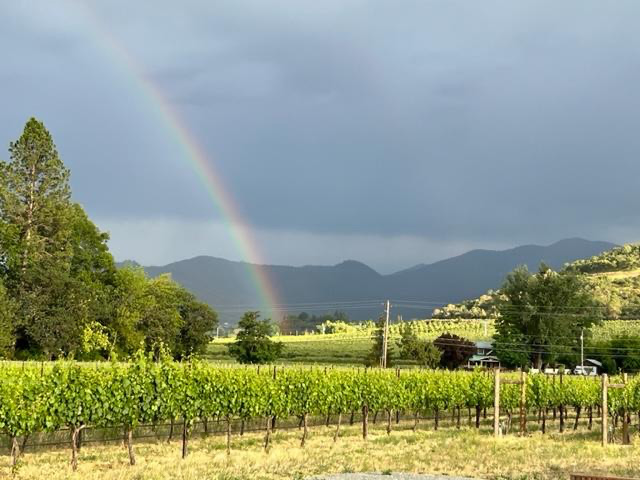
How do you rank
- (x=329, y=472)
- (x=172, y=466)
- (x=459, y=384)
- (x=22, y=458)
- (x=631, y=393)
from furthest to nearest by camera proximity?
(x=459, y=384), (x=631, y=393), (x=22, y=458), (x=172, y=466), (x=329, y=472)

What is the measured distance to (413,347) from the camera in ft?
220

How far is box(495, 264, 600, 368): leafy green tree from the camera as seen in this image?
78.4 m

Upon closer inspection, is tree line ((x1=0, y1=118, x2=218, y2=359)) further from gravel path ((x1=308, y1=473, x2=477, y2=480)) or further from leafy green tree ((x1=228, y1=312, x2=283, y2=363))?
gravel path ((x1=308, y1=473, x2=477, y2=480))

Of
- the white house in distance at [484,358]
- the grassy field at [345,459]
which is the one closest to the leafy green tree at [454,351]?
the white house in distance at [484,358]

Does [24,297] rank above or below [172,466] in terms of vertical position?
above

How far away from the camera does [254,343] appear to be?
63719 mm

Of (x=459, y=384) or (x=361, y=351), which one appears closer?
(x=459, y=384)

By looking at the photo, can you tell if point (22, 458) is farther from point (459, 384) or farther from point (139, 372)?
point (459, 384)

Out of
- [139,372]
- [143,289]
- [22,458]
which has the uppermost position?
[143,289]

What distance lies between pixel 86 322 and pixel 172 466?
143 ft

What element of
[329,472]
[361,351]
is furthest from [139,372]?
[361,351]

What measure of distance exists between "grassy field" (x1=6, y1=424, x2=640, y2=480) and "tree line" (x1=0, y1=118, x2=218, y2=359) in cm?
3344

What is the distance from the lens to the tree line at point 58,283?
179 feet

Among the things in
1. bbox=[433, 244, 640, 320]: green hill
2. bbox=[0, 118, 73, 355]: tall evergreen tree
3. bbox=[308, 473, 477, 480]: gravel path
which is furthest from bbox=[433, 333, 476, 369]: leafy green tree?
bbox=[308, 473, 477, 480]: gravel path
